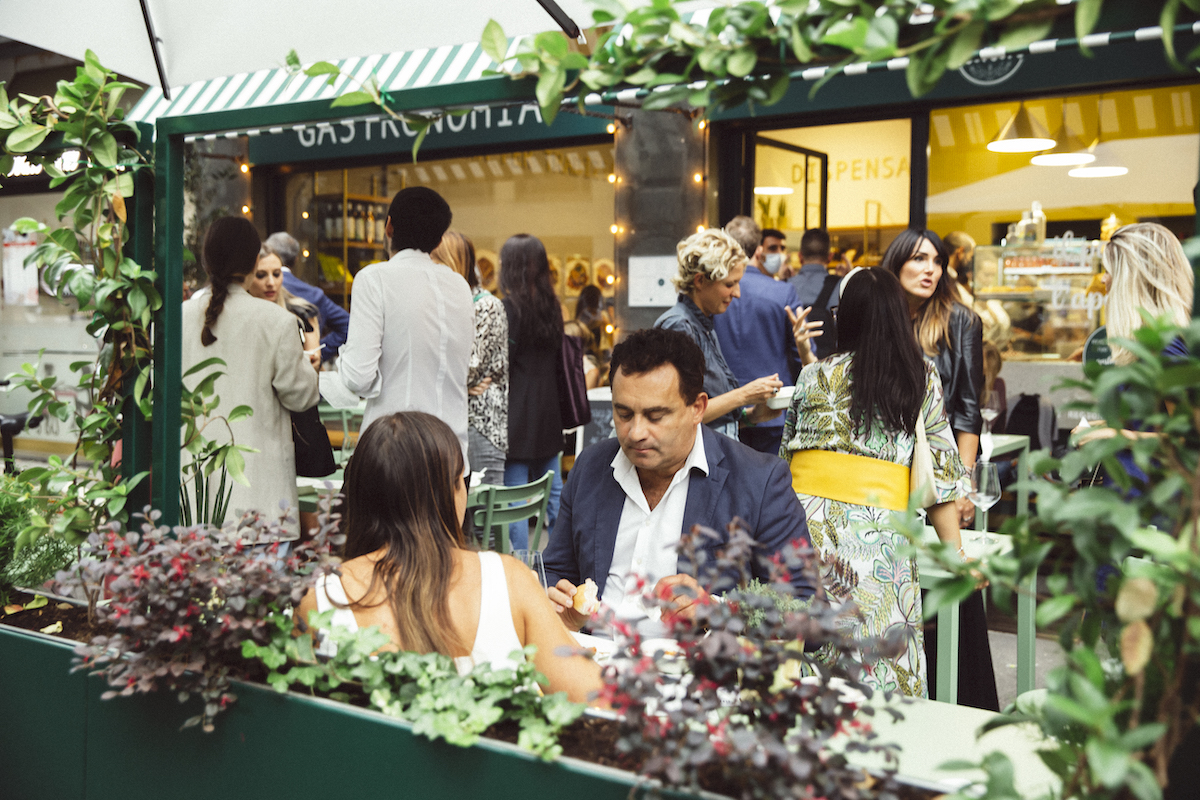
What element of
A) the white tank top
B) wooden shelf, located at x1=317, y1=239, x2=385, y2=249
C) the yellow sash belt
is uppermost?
wooden shelf, located at x1=317, y1=239, x2=385, y2=249

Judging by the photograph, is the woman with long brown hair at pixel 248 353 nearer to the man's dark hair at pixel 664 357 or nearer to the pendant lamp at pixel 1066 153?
the man's dark hair at pixel 664 357

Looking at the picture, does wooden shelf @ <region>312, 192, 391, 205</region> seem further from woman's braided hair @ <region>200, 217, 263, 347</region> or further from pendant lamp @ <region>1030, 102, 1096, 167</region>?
woman's braided hair @ <region>200, 217, 263, 347</region>

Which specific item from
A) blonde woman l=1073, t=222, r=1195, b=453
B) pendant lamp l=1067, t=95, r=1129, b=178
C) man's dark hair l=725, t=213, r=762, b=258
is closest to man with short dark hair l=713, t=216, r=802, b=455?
man's dark hair l=725, t=213, r=762, b=258

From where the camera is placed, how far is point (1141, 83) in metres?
6.26

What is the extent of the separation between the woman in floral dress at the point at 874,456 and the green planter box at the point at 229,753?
157 centimetres

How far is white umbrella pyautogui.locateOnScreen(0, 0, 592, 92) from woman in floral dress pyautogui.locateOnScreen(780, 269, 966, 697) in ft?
4.05

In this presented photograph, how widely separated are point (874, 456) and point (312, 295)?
13.6 ft

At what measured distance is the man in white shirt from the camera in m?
3.51

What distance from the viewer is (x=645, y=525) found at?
2.51 m

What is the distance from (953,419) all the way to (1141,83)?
130 inches

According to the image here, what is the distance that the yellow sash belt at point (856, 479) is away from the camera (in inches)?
113

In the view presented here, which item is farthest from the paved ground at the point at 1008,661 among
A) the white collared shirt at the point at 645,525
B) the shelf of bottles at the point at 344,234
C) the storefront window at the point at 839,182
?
the shelf of bottles at the point at 344,234

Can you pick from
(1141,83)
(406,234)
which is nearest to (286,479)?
(406,234)

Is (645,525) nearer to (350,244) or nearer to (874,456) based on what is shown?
(874,456)
